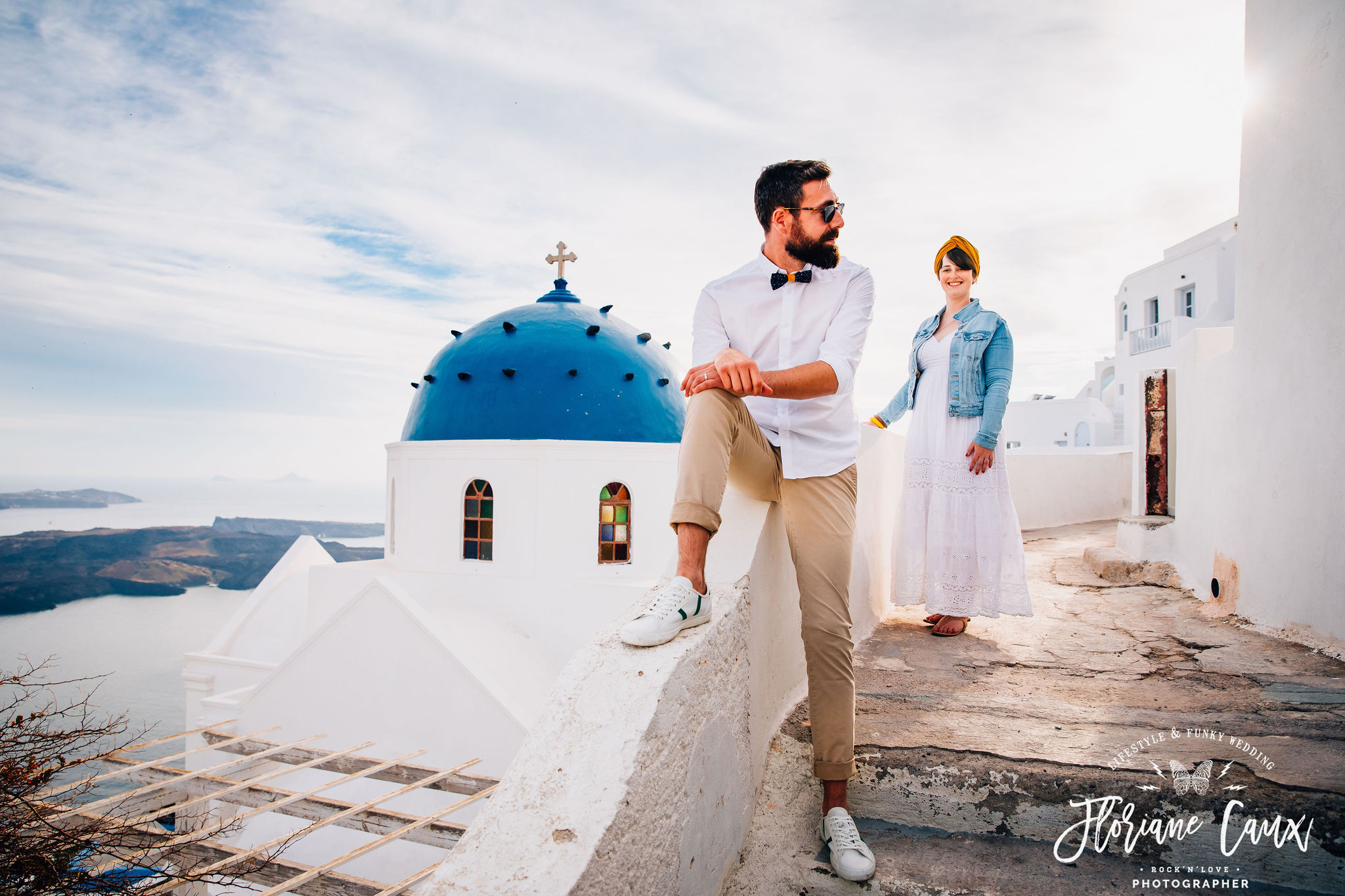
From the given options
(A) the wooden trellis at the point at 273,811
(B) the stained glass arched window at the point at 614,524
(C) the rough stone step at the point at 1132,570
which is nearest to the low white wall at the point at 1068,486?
(C) the rough stone step at the point at 1132,570

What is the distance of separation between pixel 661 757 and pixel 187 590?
57.9m

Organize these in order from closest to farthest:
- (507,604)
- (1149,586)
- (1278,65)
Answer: (1278,65) → (1149,586) → (507,604)

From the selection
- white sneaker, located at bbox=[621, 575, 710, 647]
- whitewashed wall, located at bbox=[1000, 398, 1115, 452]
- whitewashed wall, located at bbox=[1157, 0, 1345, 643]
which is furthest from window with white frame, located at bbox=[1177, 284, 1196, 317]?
white sneaker, located at bbox=[621, 575, 710, 647]

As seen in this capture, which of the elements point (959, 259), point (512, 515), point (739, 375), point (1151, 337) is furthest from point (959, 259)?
point (1151, 337)

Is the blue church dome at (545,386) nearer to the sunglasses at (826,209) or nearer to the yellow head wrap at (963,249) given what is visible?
the yellow head wrap at (963,249)

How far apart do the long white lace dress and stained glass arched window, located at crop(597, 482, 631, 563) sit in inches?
262

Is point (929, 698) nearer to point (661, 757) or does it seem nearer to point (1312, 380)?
point (661, 757)

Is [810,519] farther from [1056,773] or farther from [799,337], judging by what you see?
[1056,773]

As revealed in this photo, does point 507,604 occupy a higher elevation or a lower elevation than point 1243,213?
lower

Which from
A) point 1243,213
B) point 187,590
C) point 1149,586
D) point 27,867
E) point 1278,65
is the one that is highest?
point 1278,65

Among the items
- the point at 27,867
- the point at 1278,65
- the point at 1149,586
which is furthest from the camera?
the point at 1149,586

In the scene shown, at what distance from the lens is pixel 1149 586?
4473mm

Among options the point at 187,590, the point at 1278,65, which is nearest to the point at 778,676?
the point at 1278,65

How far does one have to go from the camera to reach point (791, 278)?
220 cm
